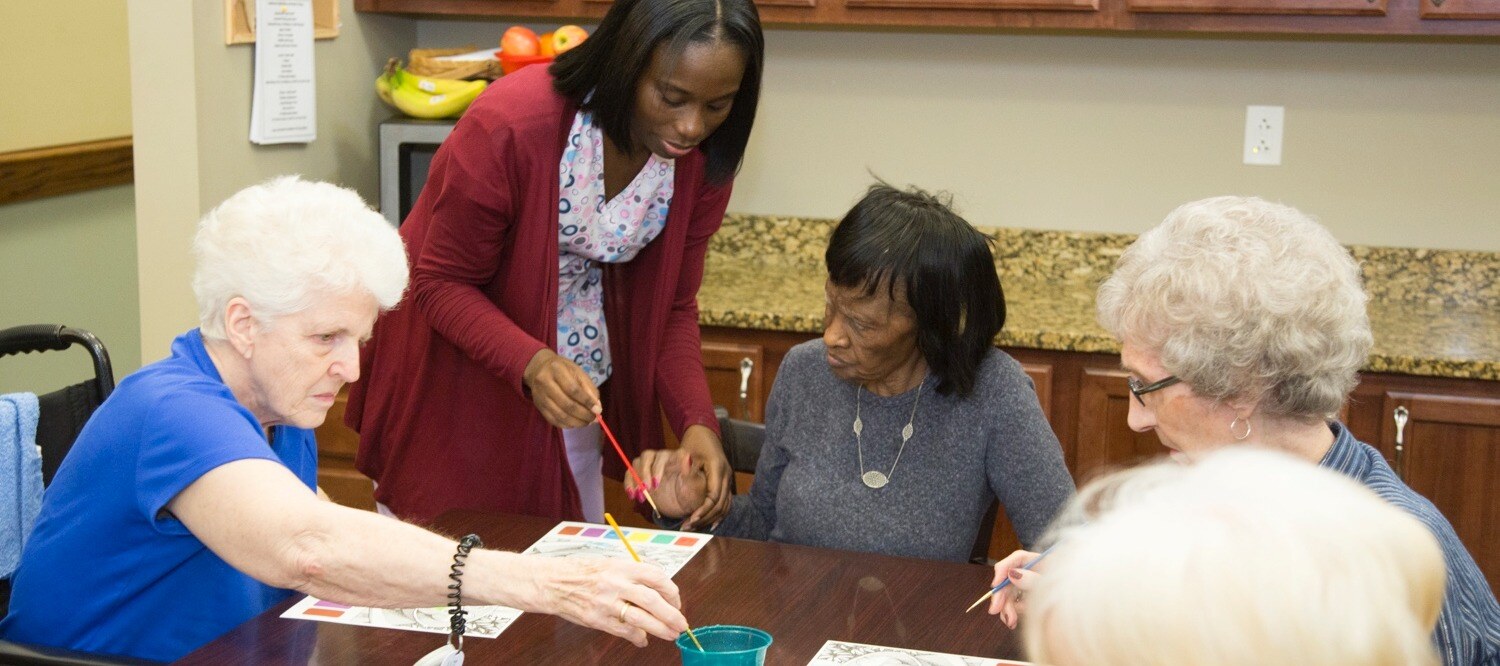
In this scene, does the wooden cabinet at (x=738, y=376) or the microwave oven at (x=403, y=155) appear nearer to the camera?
the wooden cabinet at (x=738, y=376)

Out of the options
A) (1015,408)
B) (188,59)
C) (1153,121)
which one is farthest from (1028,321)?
(188,59)

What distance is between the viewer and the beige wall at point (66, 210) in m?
3.75

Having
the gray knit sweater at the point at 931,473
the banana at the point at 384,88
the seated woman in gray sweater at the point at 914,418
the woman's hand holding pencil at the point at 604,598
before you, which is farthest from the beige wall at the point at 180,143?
the woman's hand holding pencil at the point at 604,598

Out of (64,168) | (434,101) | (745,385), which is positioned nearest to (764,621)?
(745,385)

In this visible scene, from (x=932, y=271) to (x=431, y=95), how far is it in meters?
1.74

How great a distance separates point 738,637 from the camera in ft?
4.62

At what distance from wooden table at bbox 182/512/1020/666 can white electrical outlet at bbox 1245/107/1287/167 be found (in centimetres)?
195

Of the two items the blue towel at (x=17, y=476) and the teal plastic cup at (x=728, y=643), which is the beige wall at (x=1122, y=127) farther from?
the teal plastic cup at (x=728, y=643)

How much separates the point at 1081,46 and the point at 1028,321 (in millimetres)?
798

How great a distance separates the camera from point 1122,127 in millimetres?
3486

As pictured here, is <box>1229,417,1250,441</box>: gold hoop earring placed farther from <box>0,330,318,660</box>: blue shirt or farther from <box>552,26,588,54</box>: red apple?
<box>552,26,588,54</box>: red apple

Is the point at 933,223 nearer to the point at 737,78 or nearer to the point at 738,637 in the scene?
the point at 737,78

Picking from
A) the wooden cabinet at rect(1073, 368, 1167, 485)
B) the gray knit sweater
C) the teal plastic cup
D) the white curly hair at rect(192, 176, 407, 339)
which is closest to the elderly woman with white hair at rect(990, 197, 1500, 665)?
the teal plastic cup

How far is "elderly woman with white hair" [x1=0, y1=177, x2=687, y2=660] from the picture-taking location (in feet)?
4.61
